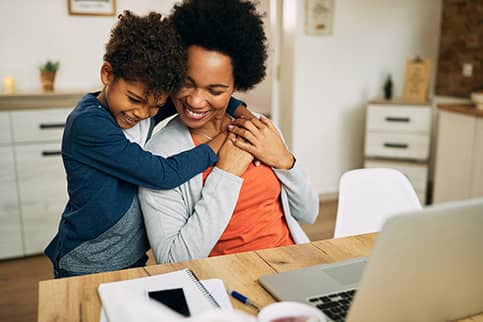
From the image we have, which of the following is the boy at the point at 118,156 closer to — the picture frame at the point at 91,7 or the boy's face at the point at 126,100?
the boy's face at the point at 126,100

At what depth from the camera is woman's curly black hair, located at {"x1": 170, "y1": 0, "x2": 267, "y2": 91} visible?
1277mm

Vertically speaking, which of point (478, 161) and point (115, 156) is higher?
point (115, 156)

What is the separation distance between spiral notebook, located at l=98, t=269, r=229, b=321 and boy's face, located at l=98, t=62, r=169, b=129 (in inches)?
18.1

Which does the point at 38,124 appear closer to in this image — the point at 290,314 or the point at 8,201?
the point at 8,201

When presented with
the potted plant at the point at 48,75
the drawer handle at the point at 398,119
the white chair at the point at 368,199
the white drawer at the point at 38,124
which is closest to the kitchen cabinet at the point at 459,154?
the drawer handle at the point at 398,119

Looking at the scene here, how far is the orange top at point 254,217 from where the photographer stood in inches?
54.1

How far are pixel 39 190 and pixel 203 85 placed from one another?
6.47 feet

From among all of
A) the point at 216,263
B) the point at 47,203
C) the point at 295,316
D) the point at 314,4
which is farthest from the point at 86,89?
the point at 295,316

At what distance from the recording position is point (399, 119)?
3680 mm

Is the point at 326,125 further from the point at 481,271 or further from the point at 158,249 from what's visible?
the point at 481,271

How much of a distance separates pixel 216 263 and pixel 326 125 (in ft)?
10.0

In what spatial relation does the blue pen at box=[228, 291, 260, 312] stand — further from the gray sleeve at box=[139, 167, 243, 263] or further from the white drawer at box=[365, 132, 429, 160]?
the white drawer at box=[365, 132, 429, 160]

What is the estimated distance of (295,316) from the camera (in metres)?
0.80

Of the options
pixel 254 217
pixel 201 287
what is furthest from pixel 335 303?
pixel 254 217
